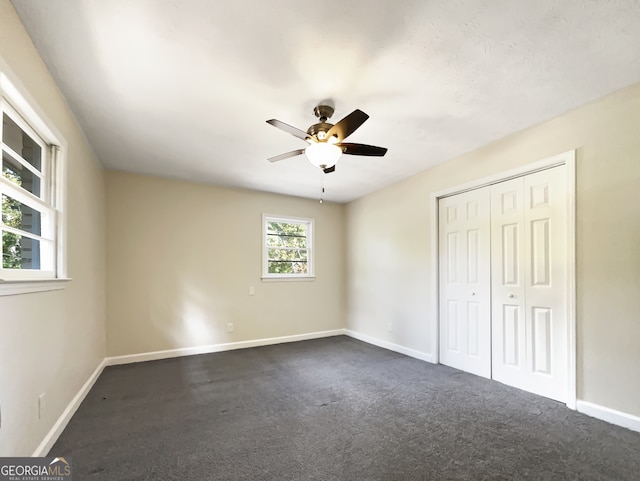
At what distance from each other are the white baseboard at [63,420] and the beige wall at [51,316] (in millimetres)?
44

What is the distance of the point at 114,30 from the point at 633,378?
4094mm

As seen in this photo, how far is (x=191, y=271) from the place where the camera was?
4.36m

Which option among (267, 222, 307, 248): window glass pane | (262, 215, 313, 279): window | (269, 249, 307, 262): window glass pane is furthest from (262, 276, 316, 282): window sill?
(267, 222, 307, 248): window glass pane

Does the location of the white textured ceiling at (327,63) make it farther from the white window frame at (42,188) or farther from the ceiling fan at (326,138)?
the white window frame at (42,188)

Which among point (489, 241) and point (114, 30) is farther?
point (489, 241)

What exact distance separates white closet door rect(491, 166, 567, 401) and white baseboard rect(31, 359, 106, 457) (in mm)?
3854

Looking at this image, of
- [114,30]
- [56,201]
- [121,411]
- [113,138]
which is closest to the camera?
[114,30]

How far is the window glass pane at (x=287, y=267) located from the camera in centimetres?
509

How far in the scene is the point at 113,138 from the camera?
117 inches

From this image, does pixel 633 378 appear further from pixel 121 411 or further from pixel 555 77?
pixel 121 411

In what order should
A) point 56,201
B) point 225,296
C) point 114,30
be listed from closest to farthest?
point 114,30
point 56,201
point 225,296

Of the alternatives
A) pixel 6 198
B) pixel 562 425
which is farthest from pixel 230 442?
pixel 562 425

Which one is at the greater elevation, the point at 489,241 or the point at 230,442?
the point at 489,241

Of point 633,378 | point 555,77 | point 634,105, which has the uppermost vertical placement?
point 555,77
